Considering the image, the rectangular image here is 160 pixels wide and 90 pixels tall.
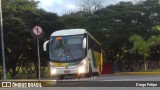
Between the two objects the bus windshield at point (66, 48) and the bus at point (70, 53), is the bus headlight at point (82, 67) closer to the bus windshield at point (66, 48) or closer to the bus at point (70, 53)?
the bus at point (70, 53)

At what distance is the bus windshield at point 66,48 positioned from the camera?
83.1ft

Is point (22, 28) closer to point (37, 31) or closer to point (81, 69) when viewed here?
point (81, 69)

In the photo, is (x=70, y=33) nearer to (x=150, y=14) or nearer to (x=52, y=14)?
(x=52, y=14)

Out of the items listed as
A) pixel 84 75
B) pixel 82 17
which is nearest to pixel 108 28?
pixel 82 17

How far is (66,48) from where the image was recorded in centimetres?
2527

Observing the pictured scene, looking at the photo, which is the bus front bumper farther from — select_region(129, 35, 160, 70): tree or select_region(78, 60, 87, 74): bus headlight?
select_region(129, 35, 160, 70): tree

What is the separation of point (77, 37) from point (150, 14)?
25.0 metres

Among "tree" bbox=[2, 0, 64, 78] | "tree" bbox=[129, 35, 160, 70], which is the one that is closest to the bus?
"tree" bbox=[2, 0, 64, 78]

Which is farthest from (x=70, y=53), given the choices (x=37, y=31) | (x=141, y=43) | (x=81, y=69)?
(x=141, y=43)

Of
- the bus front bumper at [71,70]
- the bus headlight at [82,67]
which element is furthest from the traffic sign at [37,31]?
the bus headlight at [82,67]

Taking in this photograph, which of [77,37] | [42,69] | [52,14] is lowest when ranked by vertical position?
[42,69]

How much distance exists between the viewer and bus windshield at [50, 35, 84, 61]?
2533 centimetres

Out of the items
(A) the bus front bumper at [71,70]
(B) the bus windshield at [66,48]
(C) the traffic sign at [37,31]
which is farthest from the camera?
(B) the bus windshield at [66,48]

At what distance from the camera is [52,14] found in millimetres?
43562
